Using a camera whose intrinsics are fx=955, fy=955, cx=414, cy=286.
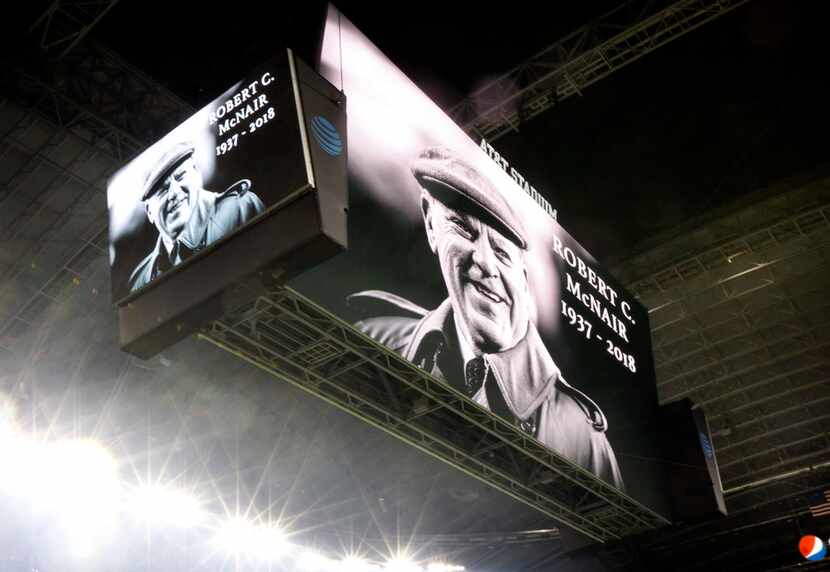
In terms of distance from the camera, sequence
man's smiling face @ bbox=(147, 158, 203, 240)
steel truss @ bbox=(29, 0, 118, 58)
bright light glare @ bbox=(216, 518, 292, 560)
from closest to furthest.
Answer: man's smiling face @ bbox=(147, 158, 203, 240), steel truss @ bbox=(29, 0, 118, 58), bright light glare @ bbox=(216, 518, 292, 560)

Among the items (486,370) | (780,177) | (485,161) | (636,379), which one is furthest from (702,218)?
(486,370)

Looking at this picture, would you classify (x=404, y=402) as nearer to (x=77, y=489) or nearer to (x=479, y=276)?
(x=479, y=276)

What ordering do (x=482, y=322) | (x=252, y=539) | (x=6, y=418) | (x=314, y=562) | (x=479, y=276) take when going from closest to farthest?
(x=482, y=322), (x=479, y=276), (x=6, y=418), (x=252, y=539), (x=314, y=562)

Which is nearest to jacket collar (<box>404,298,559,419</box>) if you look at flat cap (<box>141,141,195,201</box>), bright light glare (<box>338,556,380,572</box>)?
flat cap (<box>141,141,195,201</box>)

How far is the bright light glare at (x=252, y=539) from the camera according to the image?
67.6 ft

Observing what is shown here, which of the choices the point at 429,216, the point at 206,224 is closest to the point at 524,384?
the point at 429,216

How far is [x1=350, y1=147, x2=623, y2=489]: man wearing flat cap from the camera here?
9172 mm

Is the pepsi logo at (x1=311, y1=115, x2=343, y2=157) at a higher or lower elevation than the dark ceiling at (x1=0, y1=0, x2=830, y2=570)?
lower

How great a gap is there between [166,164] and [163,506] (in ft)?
41.5

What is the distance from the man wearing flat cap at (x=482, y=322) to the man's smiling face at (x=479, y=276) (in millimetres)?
13

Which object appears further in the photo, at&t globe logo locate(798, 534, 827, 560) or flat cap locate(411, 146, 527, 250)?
at&t globe logo locate(798, 534, 827, 560)

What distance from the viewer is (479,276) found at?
1014cm

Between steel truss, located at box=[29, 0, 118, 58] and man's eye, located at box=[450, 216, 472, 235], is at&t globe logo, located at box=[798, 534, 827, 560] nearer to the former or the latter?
man's eye, located at box=[450, 216, 472, 235]

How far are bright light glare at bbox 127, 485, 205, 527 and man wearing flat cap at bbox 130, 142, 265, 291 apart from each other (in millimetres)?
12181
